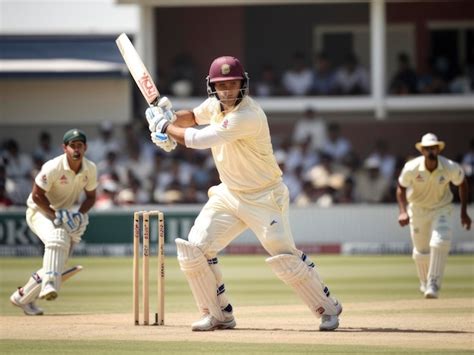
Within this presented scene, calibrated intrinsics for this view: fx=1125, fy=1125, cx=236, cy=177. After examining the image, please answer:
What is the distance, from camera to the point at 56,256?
802cm

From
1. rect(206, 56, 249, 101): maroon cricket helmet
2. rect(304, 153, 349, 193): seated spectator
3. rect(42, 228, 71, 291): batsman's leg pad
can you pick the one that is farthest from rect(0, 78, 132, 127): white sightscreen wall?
rect(206, 56, 249, 101): maroon cricket helmet

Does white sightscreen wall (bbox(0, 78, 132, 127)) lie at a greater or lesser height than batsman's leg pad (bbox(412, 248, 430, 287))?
greater

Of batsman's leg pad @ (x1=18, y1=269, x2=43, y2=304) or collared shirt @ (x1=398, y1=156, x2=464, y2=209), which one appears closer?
batsman's leg pad @ (x1=18, y1=269, x2=43, y2=304)

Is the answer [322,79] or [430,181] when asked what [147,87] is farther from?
[322,79]

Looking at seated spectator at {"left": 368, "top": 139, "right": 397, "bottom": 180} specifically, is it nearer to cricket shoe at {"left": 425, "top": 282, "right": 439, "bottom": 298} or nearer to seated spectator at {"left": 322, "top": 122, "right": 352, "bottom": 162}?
seated spectator at {"left": 322, "top": 122, "right": 352, "bottom": 162}

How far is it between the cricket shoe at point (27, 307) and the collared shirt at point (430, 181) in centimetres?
329

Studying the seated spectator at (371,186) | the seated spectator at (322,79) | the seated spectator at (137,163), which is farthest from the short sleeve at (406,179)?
the seated spectator at (322,79)

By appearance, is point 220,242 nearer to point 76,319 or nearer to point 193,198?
point 76,319

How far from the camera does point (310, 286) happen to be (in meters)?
6.96

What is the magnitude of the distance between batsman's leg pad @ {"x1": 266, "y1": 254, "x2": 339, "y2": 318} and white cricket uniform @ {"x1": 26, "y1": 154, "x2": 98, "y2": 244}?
6.70ft

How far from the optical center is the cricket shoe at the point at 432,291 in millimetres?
9188

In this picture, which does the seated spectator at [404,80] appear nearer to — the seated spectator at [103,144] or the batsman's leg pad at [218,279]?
the seated spectator at [103,144]

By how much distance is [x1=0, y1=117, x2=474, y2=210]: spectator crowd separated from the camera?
1576cm

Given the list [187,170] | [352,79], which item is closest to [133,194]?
[187,170]
